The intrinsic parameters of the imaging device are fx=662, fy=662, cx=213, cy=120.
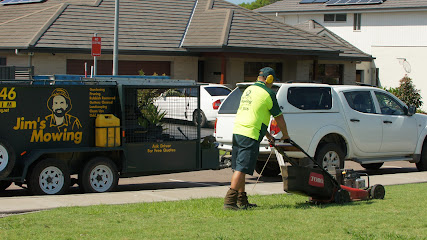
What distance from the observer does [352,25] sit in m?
45.0

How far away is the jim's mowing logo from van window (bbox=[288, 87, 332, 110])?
4.10 m

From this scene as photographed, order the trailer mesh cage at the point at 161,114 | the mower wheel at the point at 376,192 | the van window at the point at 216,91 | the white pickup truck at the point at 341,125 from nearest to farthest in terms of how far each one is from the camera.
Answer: the mower wheel at the point at 376,192 < the trailer mesh cage at the point at 161,114 < the white pickup truck at the point at 341,125 < the van window at the point at 216,91

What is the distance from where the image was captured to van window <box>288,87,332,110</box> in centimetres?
1276

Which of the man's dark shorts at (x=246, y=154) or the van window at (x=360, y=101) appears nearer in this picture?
the man's dark shorts at (x=246, y=154)

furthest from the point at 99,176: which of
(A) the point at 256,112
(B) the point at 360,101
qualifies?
(B) the point at 360,101

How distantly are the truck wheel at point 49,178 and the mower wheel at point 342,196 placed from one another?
464 centimetres

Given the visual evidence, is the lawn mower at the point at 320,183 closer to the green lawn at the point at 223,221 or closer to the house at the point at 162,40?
the green lawn at the point at 223,221

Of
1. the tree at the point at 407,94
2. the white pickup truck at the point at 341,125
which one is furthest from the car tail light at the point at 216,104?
the tree at the point at 407,94

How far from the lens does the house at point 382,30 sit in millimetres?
40938

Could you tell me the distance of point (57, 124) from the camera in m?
11.3

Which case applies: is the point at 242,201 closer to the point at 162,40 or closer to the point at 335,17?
the point at 162,40

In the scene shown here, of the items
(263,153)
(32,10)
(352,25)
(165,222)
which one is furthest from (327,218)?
(352,25)

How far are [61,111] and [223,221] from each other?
479 centimetres

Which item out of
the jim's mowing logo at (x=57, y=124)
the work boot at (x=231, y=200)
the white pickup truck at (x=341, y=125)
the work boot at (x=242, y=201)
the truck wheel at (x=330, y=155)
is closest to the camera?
the work boot at (x=231, y=200)
